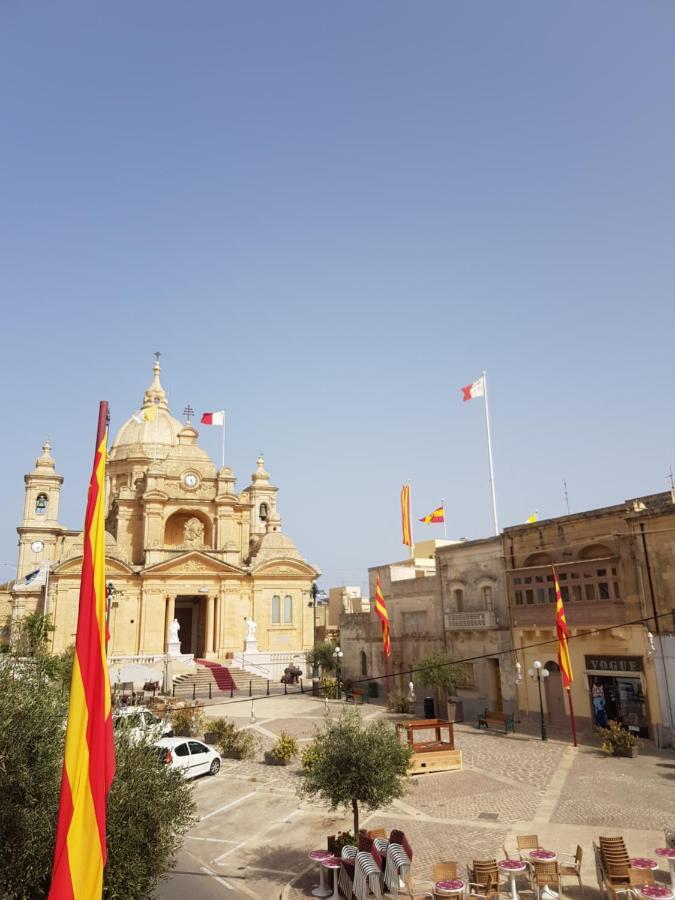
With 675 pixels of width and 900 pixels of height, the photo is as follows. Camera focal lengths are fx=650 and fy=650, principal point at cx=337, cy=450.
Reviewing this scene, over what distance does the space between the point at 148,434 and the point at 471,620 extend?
1630 inches

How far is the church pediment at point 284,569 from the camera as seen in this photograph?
181 ft

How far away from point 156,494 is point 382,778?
45218mm

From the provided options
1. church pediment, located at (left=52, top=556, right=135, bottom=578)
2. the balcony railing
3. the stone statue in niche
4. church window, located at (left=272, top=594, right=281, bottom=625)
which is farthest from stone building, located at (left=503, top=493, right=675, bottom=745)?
the stone statue in niche

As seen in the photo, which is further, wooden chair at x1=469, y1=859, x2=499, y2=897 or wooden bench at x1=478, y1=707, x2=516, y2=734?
wooden bench at x1=478, y1=707, x2=516, y2=734

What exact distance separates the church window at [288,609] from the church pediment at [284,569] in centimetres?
197

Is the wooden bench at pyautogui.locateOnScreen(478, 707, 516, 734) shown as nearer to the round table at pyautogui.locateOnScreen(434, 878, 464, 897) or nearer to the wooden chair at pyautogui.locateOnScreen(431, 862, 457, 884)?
the wooden chair at pyautogui.locateOnScreen(431, 862, 457, 884)

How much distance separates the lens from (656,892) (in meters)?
11.3

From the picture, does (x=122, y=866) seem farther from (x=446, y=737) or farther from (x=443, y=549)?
→ (x=443, y=549)

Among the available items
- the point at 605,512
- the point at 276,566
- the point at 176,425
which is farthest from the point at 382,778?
the point at 176,425

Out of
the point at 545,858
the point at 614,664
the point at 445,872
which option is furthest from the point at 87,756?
the point at 614,664

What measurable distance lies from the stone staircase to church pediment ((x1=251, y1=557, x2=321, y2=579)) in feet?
31.2

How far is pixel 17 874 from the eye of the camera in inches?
322

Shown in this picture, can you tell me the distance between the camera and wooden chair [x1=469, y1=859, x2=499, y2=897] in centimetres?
1217

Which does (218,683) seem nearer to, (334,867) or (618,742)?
(618,742)
